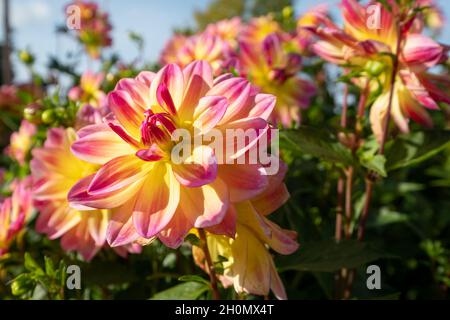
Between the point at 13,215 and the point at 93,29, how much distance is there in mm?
1261

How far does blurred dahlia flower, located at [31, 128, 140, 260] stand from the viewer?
2.82 ft

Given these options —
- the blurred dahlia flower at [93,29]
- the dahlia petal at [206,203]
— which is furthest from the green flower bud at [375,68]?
the blurred dahlia flower at [93,29]

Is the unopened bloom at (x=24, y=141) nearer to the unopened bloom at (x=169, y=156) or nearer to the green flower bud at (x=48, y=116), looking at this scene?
the green flower bud at (x=48, y=116)

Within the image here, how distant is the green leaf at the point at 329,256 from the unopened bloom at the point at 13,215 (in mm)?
473

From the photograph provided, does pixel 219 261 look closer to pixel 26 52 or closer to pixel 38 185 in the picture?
pixel 38 185

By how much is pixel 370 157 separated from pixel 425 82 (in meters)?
0.15

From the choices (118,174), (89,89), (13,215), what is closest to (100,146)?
(118,174)

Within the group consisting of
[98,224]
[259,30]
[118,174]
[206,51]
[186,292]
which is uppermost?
[259,30]

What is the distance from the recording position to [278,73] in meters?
1.12

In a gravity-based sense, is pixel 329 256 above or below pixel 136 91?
below

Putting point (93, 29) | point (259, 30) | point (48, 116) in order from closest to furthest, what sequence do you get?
point (48, 116), point (259, 30), point (93, 29)

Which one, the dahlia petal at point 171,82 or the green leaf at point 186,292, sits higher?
the dahlia petal at point 171,82

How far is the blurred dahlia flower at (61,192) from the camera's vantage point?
2.82ft

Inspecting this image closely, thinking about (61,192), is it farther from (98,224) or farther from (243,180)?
(243,180)
